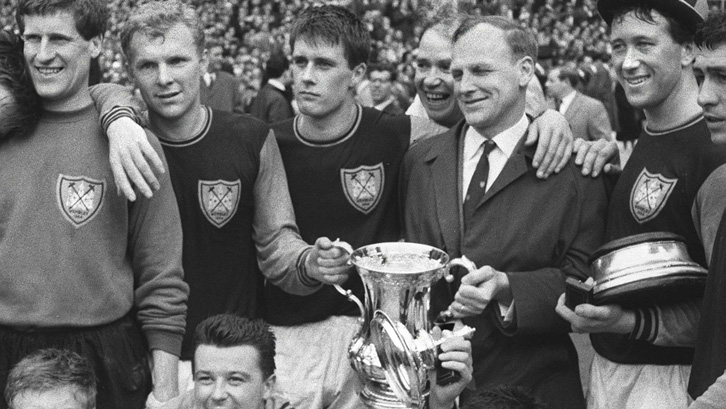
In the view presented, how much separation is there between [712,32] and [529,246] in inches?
37.3

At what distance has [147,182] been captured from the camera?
330cm

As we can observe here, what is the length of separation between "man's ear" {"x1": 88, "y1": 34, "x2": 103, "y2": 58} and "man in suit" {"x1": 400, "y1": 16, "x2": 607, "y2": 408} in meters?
1.27

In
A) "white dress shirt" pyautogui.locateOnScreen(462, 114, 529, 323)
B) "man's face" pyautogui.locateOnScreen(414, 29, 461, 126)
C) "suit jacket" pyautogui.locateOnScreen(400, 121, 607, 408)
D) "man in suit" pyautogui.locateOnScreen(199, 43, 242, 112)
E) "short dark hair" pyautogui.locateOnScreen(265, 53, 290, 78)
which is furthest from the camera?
"man in suit" pyautogui.locateOnScreen(199, 43, 242, 112)

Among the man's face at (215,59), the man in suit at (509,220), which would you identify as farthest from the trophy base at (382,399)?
the man's face at (215,59)

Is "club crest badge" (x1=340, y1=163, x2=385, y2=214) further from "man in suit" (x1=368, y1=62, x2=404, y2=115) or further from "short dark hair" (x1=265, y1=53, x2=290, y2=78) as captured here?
"man in suit" (x1=368, y1=62, x2=404, y2=115)

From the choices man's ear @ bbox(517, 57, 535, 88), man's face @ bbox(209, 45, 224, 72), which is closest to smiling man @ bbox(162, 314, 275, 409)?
man's ear @ bbox(517, 57, 535, 88)

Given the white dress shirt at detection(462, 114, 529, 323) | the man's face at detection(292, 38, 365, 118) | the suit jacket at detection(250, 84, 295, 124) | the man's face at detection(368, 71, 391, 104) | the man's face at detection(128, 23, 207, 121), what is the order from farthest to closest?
the man's face at detection(368, 71, 391, 104)
the suit jacket at detection(250, 84, 295, 124)
the man's face at detection(292, 38, 365, 118)
the man's face at detection(128, 23, 207, 121)
the white dress shirt at detection(462, 114, 529, 323)

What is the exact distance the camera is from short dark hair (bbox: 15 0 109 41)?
3.40m

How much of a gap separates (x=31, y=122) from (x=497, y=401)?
1795 mm

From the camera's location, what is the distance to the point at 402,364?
2924 mm

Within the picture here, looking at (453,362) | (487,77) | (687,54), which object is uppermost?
(687,54)

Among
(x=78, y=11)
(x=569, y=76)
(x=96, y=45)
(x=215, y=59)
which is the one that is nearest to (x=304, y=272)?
(x=96, y=45)

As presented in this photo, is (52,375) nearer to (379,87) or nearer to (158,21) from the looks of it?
(158,21)

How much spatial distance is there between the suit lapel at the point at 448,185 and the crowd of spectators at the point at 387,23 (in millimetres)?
16030
